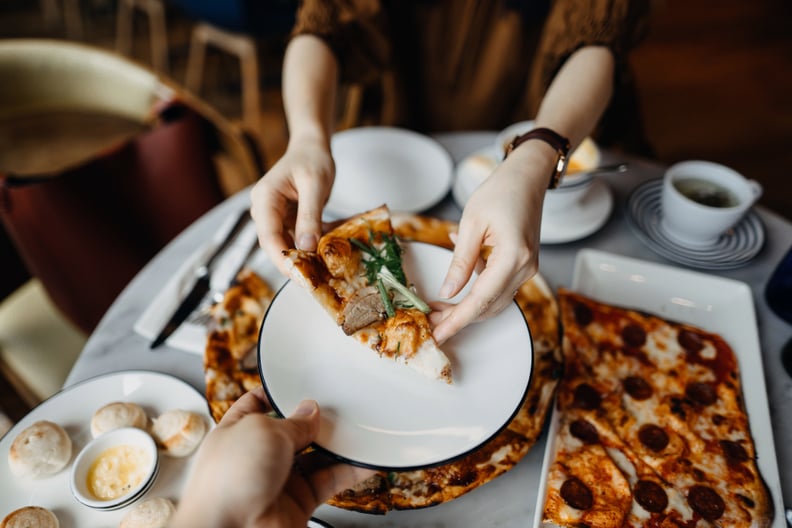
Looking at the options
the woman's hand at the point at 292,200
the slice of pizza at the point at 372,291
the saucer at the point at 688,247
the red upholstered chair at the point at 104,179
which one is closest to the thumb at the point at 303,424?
the slice of pizza at the point at 372,291

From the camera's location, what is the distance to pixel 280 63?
457 centimetres

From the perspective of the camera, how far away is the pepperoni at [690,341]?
1.30m

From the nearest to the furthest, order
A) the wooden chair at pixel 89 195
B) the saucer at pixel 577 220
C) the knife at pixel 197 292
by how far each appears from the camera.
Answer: the knife at pixel 197 292 < the saucer at pixel 577 220 < the wooden chair at pixel 89 195

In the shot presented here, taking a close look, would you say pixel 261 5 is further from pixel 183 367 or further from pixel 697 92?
pixel 697 92

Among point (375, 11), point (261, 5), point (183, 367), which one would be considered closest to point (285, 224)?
point (183, 367)

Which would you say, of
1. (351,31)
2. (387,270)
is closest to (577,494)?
(387,270)

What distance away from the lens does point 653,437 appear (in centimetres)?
115

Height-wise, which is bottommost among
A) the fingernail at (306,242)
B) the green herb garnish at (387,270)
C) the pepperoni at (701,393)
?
the pepperoni at (701,393)

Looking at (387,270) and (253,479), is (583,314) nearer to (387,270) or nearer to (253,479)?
(387,270)

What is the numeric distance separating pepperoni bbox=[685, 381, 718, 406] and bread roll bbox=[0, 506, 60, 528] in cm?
133

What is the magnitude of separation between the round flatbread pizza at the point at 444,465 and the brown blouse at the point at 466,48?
2.34 ft

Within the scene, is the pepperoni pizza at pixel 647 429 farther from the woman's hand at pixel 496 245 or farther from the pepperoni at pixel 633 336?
the woman's hand at pixel 496 245

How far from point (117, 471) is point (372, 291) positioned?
0.61 metres

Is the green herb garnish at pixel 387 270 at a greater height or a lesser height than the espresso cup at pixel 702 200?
greater
